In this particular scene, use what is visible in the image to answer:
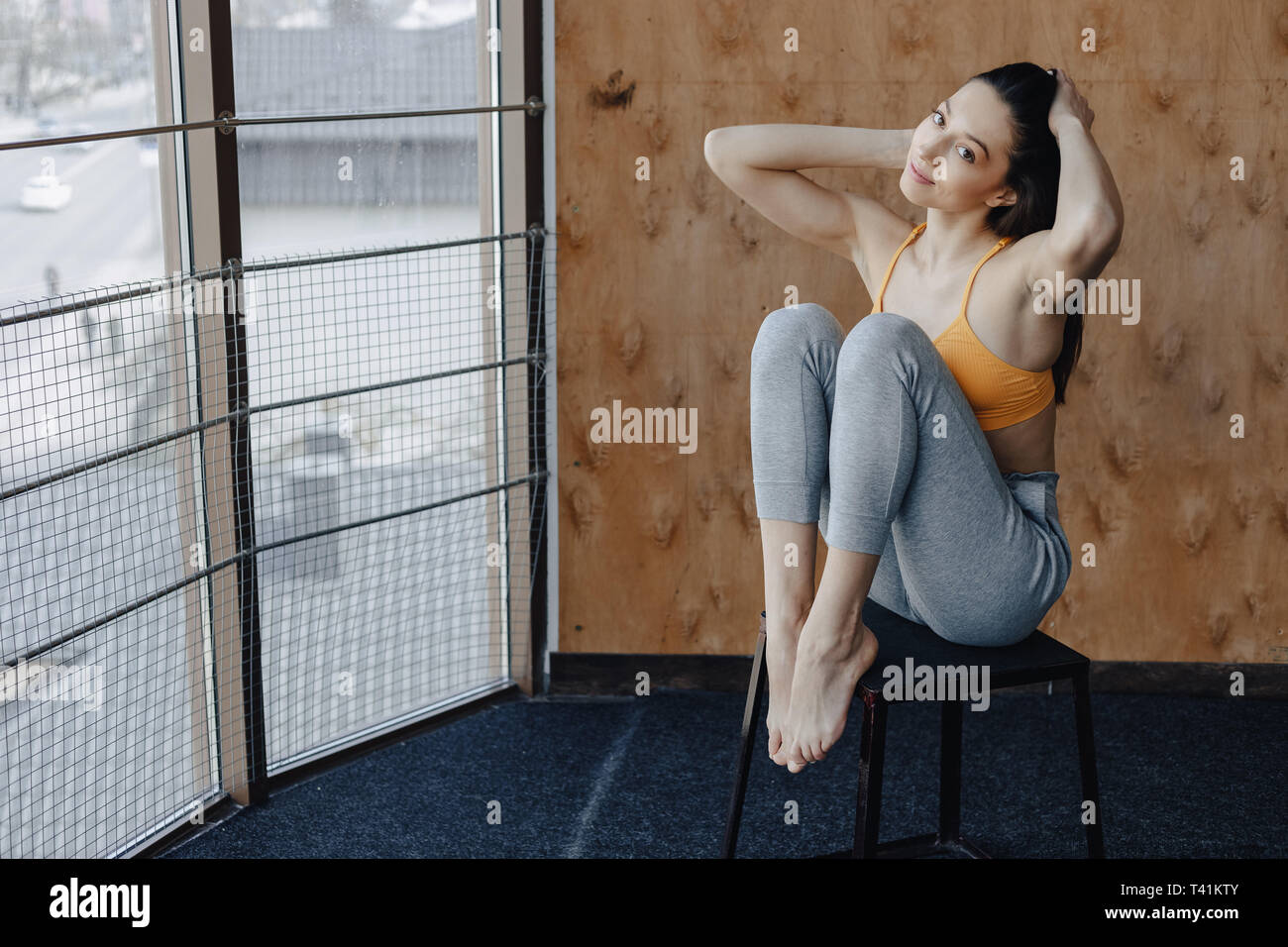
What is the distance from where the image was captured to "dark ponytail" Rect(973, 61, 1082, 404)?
76.5 inches

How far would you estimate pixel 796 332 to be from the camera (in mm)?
1860

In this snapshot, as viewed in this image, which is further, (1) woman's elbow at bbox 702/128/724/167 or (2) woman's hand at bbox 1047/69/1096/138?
(1) woman's elbow at bbox 702/128/724/167

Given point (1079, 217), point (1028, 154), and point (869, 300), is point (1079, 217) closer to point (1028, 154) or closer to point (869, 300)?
point (1028, 154)

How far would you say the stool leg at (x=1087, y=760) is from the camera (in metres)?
1.92

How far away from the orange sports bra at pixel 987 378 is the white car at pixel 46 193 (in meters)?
1.34

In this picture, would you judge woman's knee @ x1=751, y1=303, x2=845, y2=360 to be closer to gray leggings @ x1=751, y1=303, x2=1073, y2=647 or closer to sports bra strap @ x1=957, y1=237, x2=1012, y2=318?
gray leggings @ x1=751, y1=303, x2=1073, y2=647

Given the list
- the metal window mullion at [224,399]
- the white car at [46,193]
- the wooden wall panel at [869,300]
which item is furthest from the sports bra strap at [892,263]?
the white car at [46,193]

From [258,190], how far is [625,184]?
787mm

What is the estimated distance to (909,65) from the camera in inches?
109

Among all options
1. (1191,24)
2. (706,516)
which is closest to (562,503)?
(706,516)

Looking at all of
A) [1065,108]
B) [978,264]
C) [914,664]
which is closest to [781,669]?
[914,664]

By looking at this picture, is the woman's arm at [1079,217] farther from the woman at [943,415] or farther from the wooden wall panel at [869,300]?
the wooden wall panel at [869,300]

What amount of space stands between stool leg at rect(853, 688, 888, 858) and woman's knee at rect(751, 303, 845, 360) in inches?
19.2

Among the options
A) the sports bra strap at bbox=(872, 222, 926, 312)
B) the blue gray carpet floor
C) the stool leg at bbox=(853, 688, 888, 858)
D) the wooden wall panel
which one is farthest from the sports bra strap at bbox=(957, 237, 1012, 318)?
the blue gray carpet floor
